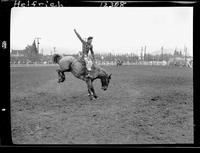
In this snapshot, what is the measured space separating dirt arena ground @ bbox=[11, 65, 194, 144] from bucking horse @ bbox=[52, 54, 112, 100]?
0.16 ft

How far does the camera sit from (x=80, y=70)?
93.0 inches

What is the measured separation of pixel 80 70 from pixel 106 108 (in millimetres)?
449

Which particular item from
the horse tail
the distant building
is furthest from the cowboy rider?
the distant building

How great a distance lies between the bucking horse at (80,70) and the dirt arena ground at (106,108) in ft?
0.16

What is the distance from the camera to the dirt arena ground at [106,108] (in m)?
2.21

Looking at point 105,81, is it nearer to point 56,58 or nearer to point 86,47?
point 86,47

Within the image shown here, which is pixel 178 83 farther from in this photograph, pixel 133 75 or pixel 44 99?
pixel 44 99

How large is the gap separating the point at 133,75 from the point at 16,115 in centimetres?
117

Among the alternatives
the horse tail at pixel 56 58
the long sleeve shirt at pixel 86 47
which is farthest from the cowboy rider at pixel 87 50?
the horse tail at pixel 56 58

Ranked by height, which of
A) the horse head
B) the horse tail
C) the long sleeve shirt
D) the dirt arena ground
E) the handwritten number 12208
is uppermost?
the handwritten number 12208

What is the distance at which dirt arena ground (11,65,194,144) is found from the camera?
2215 mm

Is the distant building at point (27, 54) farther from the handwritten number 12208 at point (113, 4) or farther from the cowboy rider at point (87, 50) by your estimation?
the handwritten number 12208 at point (113, 4)

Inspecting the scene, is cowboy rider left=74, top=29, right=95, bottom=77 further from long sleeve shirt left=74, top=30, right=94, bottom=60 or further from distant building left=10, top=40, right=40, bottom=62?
distant building left=10, top=40, right=40, bottom=62

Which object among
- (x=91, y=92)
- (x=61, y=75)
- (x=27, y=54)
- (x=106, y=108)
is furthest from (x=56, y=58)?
(x=106, y=108)
